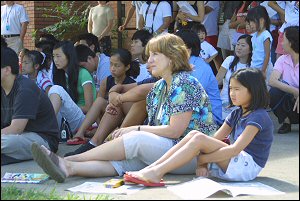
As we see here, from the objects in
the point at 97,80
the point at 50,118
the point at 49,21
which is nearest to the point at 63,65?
the point at 97,80

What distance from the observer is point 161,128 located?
5754mm

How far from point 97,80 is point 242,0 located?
3.23 metres

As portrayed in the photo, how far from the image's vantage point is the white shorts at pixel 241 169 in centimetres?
545

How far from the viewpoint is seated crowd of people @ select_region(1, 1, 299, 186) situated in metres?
5.46

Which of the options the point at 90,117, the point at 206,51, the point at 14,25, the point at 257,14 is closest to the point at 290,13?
the point at 257,14

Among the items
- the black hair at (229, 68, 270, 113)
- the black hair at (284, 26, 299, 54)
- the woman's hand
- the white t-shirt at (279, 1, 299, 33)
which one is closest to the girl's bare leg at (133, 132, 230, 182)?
the black hair at (229, 68, 270, 113)

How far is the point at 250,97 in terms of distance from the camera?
18.1 ft

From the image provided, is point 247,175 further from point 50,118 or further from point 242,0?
point 242,0

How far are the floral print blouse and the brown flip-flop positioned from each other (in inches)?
40.5

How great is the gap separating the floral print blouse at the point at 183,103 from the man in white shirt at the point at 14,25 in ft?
25.2

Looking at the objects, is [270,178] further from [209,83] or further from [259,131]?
[209,83]

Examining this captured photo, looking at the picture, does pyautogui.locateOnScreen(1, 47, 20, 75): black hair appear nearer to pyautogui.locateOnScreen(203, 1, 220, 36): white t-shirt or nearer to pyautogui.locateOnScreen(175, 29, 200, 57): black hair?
pyautogui.locateOnScreen(175, 29, 200, 57): black hair

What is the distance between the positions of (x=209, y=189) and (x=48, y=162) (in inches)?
51.1

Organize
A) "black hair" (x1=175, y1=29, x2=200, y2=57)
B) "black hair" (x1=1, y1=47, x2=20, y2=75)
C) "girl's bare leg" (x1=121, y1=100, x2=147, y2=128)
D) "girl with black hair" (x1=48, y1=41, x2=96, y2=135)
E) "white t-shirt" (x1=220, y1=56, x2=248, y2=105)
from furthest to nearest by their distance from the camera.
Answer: "white t-shirt" (x1=220, y1=56, x2=248, y2=105) → "girl with black hair" (x1=48, y1=41, x2=96, y2=135) → "black hair" (x1=175, y1=29, x2=200, y2=57) → "girl's bare leg" (x1=121, y1=100, x2=147, y2=128) → "black hair" (x1=1, y1=47, x2=20, y2=75)
